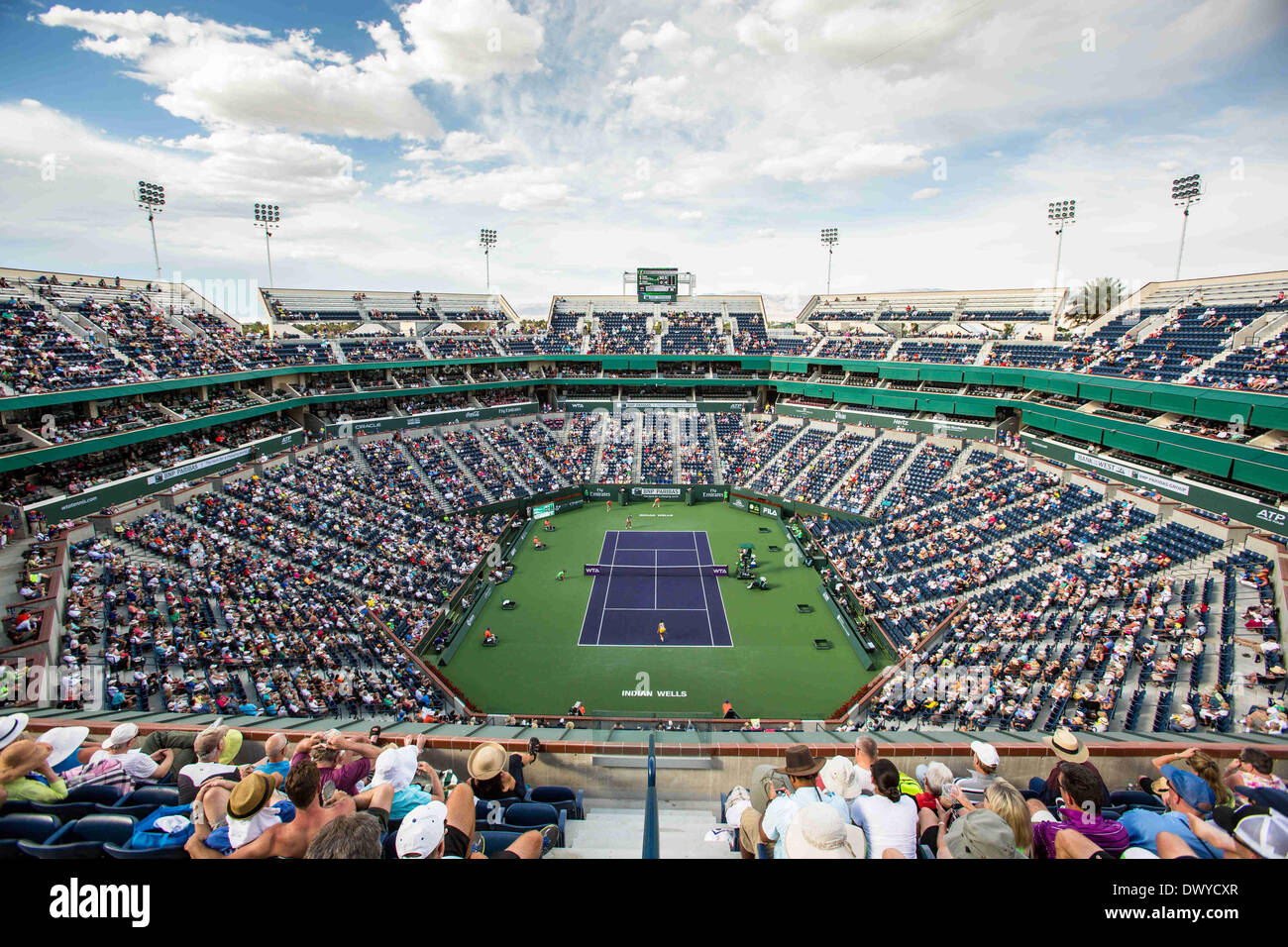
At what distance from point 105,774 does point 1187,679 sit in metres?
22.8

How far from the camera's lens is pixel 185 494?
2522 centimetres

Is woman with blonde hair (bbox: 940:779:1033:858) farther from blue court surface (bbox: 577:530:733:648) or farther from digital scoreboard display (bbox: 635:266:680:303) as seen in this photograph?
digital scoreboard display (bbox: 635:266:680:303)

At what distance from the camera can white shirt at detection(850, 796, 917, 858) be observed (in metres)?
4.04

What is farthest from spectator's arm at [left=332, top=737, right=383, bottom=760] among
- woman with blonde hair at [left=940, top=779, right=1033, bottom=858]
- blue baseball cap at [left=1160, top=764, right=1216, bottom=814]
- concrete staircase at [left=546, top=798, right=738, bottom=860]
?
blue baseball cap at [left=1160, top=764, right=1216, bottom=814]

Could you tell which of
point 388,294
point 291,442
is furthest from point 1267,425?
point 388,294

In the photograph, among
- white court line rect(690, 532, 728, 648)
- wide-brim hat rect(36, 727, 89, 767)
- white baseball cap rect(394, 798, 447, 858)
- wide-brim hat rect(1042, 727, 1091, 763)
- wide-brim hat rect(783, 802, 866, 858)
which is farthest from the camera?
white court line rect(690, 532, 728, 648)

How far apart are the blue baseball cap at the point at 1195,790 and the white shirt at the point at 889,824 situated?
2.27m

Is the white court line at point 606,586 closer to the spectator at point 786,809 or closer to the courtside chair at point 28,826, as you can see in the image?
the courtside chair at point 28,826

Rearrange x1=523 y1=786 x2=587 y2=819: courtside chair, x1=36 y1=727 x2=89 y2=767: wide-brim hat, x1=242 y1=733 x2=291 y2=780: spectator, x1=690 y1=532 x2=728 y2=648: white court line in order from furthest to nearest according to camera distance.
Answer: x1=690 y1=532 x2=728 y2=648: white court line, x1=523 y1=786 x2=587 y2=819: courtside chair, x1=36 y1=727 x2=89 y2=767: wide-brim hat, x1=242 y1=733 x2=291 y2=780: spectator

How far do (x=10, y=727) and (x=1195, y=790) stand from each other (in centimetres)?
1014

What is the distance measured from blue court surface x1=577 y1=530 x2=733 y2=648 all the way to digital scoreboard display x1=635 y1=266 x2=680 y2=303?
31.2 metres

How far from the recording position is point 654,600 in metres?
28.7

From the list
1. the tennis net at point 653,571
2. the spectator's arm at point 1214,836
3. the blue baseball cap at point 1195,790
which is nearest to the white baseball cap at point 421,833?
the spectator's arm at point 1214,836

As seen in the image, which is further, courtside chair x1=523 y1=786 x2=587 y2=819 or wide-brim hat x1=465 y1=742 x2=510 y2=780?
courtside chair x1=523 y1=786 x2=587 y2=819
